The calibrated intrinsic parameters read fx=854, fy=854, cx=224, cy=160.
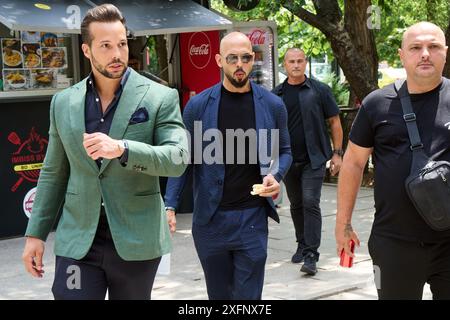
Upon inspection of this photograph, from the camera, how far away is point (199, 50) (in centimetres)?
1091

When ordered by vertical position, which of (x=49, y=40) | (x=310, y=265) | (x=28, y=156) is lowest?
(x=310, y=265)

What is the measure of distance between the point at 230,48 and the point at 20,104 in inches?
189

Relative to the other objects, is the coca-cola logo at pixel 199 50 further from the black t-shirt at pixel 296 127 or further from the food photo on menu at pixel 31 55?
the black t-shirt at pixel 296 127

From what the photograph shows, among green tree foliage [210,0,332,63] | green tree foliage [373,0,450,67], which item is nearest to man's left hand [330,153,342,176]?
green tree foliage [373,0,450,67]

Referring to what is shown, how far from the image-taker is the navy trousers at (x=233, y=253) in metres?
4.88

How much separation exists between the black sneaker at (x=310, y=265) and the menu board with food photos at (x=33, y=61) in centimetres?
391

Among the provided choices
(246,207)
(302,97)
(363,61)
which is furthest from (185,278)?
(363,61)

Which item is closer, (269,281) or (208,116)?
(208,116)

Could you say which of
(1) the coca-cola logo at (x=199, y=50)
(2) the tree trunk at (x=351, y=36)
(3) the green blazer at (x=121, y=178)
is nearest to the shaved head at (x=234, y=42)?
(3) the green blazer at (x=121, y=178)

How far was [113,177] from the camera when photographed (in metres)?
3.83

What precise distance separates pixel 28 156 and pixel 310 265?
364cm

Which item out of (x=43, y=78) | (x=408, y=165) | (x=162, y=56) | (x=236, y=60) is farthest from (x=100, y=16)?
(x=162, y=56)

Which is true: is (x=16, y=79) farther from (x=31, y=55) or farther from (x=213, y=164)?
(x=213, y=164)

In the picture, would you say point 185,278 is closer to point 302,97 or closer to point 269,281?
point 269,281
